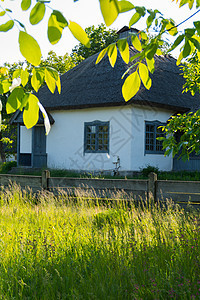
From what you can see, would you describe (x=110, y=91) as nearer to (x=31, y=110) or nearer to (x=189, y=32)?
(x=189, y=32)

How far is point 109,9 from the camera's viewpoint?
148cm

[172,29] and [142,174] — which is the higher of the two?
[172,29]

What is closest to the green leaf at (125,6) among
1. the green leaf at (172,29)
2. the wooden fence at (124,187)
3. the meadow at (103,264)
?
the green leaf at (172,29)

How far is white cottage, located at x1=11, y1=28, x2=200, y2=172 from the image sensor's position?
1714 cm

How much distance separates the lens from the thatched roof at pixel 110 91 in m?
17.4

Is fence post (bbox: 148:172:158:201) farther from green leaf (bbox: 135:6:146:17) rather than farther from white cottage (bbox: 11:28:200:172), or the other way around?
white cottage (bbox: 11:28:200:172)

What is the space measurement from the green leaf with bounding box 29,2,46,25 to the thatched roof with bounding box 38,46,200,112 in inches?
589

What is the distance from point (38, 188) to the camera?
29.3 ft

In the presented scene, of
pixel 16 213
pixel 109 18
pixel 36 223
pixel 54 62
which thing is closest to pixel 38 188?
pixel 16 213

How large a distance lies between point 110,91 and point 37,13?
53.8 feet

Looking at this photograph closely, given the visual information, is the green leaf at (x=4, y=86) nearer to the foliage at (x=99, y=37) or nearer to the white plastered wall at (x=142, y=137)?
the white plastered wall at (x=142, y=137)

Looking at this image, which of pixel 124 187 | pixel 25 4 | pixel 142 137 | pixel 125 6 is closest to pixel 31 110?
pixel 25 4

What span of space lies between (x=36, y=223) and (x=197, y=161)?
552 inches

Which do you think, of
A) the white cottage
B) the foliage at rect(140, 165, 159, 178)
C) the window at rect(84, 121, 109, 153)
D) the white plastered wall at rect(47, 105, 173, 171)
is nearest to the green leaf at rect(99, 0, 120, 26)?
the foliage at rect(140, 165, 159, 178)
